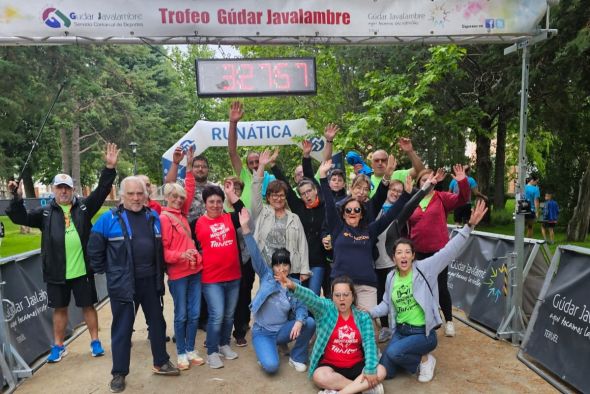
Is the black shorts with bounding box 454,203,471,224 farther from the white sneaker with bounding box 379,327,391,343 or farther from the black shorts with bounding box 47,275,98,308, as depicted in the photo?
the black shorts with bounding box 47,275,98,308

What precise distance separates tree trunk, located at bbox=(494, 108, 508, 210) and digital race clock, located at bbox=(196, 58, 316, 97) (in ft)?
39.4

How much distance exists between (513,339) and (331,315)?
2.38 meters

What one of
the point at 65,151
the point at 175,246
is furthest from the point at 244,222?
the point at 65,151

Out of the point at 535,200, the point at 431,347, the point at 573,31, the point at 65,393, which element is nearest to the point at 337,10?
the point at 431,347

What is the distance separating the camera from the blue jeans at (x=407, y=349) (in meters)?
4.16

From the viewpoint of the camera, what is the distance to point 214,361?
4.60 m

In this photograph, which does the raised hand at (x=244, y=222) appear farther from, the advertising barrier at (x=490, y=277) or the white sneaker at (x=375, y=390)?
the advertising barrier at (x=490, y=277)

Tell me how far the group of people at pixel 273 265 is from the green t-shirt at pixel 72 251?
0.01 metres

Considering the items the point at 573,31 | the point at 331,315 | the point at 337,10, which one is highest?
the point at 573,31

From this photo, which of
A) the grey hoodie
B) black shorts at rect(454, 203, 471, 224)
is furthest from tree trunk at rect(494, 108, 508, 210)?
the grey hoodie

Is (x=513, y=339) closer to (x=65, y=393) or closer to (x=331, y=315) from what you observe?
(x=331, y=315)

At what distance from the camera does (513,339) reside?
5086 mm

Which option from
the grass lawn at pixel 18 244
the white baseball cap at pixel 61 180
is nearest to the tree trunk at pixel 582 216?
the white baseball cap at pixel 61 180

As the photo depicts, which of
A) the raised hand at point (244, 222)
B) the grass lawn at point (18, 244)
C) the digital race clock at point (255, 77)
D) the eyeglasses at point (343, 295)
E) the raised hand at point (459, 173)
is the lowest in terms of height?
the grass lawn at point (18, 244)
